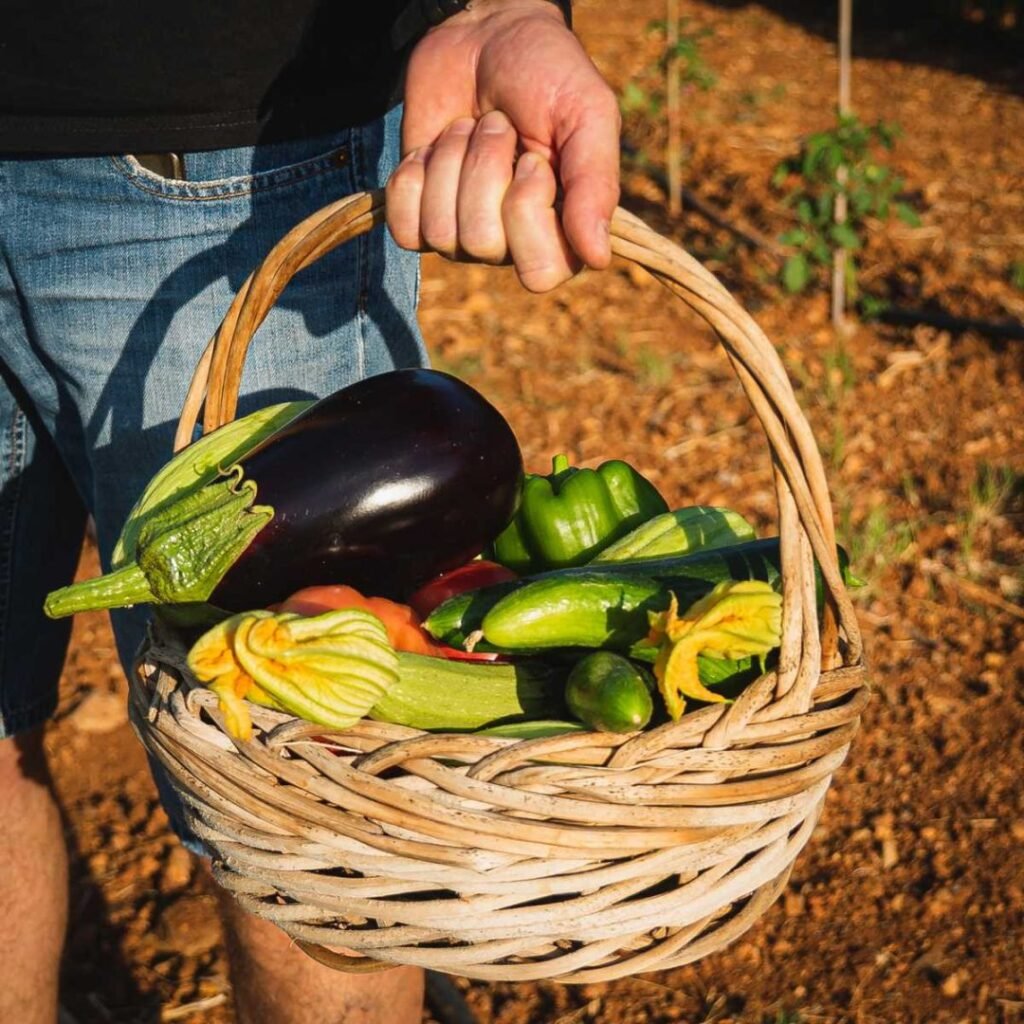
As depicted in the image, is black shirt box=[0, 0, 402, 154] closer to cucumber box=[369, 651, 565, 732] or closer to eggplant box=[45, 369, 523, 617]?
eggplant box=[45, 369, 523, 617]

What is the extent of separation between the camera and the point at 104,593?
1.36 m

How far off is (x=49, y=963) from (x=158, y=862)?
29.0 inches

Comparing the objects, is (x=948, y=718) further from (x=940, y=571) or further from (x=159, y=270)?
(x=159, y=270)

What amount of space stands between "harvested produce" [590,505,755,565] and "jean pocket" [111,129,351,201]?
0.57 metres

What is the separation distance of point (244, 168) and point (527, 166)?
452 mm

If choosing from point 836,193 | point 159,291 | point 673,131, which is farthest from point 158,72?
point 673,131

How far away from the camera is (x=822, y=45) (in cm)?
763

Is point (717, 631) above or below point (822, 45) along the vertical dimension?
above

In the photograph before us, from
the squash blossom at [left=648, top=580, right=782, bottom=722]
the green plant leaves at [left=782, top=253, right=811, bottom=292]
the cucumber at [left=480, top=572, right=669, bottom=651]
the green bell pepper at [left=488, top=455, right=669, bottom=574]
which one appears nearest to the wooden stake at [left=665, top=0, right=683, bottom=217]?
the green plant leaves at [left=782, top=253, right=811, bottom=292]

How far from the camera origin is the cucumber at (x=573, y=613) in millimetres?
1424

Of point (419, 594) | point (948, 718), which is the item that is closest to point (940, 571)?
point (948, 718)

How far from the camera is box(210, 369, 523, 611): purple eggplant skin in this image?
56.6 inches

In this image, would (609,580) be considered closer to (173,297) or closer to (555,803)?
(555,803)

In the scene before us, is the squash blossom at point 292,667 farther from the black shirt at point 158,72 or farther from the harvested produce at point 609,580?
the black shirt at point 158,72
